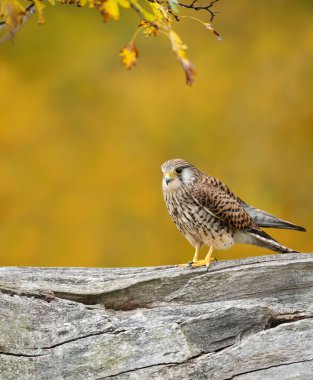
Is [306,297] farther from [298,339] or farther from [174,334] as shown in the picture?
[174,334]

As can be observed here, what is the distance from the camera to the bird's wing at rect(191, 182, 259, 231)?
17.9 ft

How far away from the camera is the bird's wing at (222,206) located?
547 cm

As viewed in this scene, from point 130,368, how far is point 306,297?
4.43ft

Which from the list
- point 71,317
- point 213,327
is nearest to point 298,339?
point 213,327

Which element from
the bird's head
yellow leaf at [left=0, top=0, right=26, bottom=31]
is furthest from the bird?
yellow leaf at [left=0, top=0, right=26, bottom=31]

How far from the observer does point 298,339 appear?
4.48 m

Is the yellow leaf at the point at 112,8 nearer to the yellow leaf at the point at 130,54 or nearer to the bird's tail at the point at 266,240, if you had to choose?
the yellow leaf at the point at 130,54

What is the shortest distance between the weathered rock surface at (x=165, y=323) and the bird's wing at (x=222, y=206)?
452 mm

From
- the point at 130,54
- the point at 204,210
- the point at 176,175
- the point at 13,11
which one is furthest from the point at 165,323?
the point at 13,11

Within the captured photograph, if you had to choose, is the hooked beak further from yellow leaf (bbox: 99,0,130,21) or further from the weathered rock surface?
yellow leaf (bbox: 99,0,130,21)

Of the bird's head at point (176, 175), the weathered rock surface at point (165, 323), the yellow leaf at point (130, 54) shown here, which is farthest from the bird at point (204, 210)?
the yellow leaf at point (130, 54)

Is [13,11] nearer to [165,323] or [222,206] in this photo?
[165,323]

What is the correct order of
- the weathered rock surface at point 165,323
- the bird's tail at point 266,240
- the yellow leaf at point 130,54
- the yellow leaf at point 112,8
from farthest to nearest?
the bird's tail at point 266,240, the weathered rock surface at point 165,323, the yellow leaf at point 130,54, the yellow leaf at point 112,8

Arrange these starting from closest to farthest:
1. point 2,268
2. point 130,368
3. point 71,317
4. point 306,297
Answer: point 130,368 → point 71,317 → point 306,297 → point 2,268
